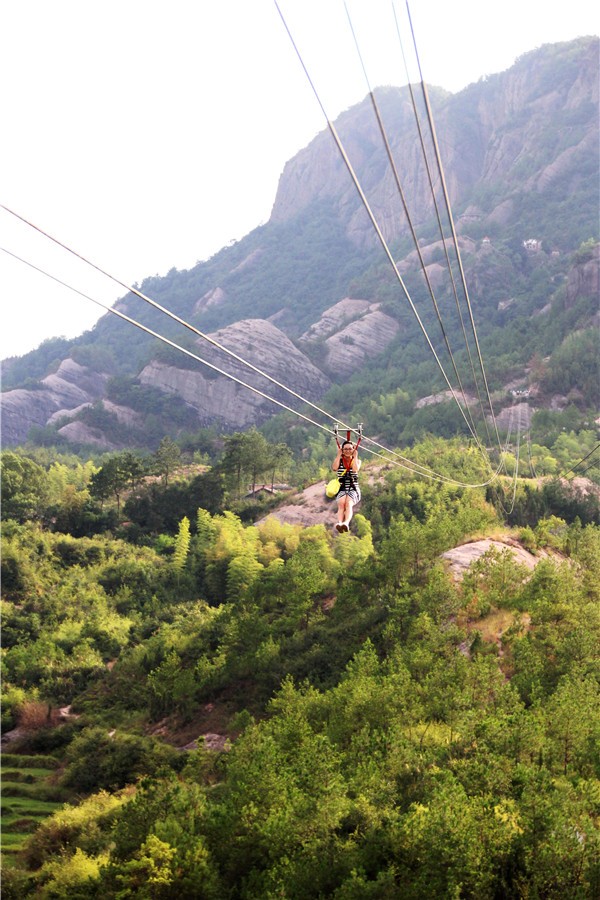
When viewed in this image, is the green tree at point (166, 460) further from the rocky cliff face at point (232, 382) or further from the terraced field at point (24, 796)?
the rocky cliff face at point (232, 382)

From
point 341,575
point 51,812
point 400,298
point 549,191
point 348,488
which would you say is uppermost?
point 549,191

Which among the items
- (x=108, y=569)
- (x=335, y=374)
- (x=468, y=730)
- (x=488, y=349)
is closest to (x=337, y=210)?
(x=335, y=374)

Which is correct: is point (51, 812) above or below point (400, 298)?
below

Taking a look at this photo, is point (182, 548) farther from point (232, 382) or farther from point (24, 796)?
point (232, 382)

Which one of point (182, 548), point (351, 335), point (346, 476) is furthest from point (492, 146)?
point (346, 476)

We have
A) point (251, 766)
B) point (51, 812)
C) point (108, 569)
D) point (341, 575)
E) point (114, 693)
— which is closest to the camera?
point (251, 766)

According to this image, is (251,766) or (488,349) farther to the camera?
(488,349)

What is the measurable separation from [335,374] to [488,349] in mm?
24015

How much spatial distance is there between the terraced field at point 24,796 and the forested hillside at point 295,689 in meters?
A: 0.10

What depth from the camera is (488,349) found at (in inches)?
4109

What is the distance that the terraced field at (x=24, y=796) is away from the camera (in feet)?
83.0

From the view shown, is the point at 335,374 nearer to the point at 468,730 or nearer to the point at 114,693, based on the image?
the point at 114,693

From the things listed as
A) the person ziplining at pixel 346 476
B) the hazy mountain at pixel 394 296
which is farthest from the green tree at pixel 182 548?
the hazy mountain at pixel 394 296

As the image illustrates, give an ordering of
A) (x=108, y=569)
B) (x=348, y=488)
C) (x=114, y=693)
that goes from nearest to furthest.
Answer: (x=348, y=488)
(x=114, y=693)
(x=108, y=569)
